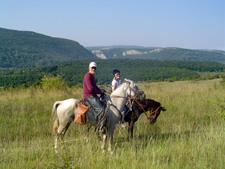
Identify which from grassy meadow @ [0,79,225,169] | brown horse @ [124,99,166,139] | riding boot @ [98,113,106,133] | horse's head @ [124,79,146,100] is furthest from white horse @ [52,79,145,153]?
brown horse @ [124,99,166,139]

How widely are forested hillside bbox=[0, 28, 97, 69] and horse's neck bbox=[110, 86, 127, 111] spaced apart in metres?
88.2

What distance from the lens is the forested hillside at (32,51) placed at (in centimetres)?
9374

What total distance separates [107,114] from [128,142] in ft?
3.98

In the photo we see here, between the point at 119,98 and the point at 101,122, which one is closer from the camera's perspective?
the point at 101,122

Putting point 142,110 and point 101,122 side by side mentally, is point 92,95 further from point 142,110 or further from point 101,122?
point 142,110

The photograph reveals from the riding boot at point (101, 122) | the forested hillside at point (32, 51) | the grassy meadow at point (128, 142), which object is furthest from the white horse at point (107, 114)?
the forested hillside at point (32, 51)

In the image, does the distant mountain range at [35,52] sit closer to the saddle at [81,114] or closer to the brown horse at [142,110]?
the brown horse at [142,110]

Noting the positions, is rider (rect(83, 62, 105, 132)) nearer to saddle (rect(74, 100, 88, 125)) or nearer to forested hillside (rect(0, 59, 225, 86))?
saddle (rect(74, 100, 88, 125))

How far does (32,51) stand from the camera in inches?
4429

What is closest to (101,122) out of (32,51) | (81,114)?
(81,114)

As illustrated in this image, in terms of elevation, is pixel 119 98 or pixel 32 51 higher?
pixel 32 51

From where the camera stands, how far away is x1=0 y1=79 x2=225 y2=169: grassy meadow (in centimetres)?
400

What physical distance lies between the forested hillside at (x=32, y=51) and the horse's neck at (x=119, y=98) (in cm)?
8818

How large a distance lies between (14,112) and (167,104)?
7.04 m
